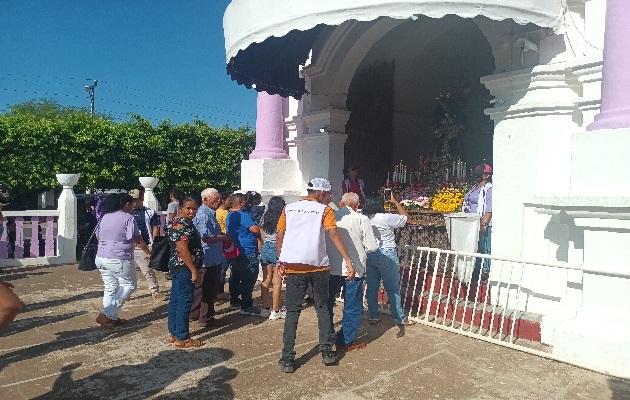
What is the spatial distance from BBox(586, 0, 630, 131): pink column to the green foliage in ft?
59.5

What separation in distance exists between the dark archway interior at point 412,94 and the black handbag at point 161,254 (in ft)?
15.2

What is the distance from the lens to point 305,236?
397 cm

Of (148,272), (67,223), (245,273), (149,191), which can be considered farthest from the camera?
(149,191)

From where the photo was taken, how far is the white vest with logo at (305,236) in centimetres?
395

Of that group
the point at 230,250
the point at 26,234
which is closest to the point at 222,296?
the point at 230,250

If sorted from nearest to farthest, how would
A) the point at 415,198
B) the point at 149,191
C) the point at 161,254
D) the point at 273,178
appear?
the point at 161,254
the point at 415,198
the point at 273,178
the point at 149,191

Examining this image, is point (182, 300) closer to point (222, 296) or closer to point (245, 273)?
point (245, 273)

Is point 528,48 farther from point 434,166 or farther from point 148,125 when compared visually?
point 148,125

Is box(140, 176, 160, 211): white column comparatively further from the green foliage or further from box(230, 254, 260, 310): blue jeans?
the green foliage

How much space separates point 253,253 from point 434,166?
4146mm

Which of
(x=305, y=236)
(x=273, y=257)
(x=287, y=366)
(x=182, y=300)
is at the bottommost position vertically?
(x=287, y=366)

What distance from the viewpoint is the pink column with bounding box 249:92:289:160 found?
9.27 metres

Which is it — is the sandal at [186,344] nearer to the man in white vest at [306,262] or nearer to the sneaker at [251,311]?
the man in white vest at [306,262]

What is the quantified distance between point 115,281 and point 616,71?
4.99m
